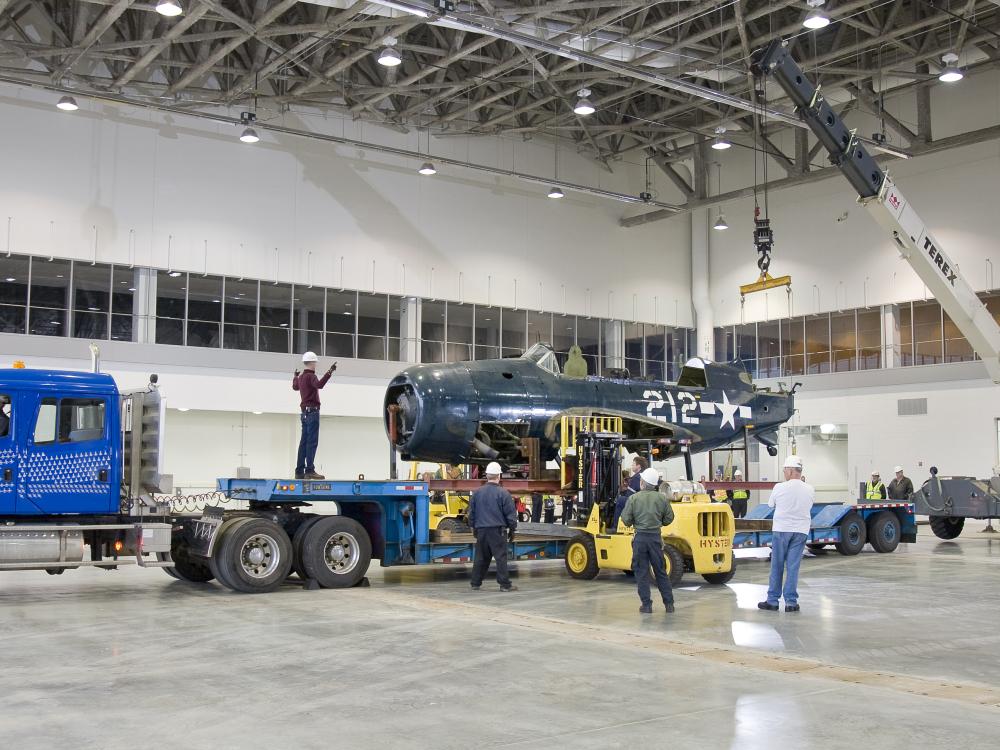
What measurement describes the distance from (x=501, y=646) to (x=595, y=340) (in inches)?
1112

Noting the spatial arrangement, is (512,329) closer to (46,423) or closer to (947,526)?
(947,526)

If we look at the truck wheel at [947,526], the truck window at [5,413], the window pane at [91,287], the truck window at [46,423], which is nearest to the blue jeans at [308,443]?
the truck window at [46,423]

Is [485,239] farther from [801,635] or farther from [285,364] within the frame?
[801,635]

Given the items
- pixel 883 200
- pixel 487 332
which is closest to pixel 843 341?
pixel 487 332

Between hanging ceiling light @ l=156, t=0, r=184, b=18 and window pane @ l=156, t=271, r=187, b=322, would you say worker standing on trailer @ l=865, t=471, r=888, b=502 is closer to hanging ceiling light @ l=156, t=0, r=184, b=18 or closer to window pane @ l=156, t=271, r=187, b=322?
window pane @ l=156, t=271, r=187, b=322

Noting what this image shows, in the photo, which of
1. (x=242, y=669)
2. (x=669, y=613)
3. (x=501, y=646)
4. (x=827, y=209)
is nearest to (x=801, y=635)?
(x=669, y=613)

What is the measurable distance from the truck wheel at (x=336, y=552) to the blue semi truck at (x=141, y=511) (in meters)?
0.01

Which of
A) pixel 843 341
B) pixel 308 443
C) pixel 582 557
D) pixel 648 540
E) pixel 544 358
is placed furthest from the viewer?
pixel 843 341

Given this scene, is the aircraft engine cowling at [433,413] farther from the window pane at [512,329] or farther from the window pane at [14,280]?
the window pane at [512,329]

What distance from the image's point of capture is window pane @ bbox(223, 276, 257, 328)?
29.2 metres

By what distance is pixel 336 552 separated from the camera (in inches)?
542

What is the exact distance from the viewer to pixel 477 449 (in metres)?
16.1

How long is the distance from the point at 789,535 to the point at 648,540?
68.0 inches

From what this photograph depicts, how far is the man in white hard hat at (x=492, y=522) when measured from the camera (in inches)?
526
